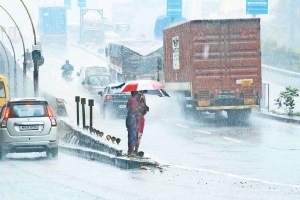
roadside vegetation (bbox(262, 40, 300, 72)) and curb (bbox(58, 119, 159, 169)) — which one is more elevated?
roadside vegetation (bbox(262, 40, 300, 72))

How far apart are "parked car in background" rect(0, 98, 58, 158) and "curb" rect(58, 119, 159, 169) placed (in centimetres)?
105

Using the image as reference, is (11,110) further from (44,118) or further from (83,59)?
(83,59)

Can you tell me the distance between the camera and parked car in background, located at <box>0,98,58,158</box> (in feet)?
82.1

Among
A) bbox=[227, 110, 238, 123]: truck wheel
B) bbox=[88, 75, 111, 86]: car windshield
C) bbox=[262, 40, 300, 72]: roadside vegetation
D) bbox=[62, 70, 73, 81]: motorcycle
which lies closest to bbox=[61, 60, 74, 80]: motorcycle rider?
bbox=[62, 70, 73, 81]: motorcycle

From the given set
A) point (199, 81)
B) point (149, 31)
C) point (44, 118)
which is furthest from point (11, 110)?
point (149, 31)

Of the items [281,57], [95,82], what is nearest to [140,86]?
[95,82]

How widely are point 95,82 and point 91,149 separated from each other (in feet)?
85.2

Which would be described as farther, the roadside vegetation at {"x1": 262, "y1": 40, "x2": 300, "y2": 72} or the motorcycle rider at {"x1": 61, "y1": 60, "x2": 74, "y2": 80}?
the roadside vegetation at {"x1": 262, "y1": 40, "x2": 300, "y2": 72}

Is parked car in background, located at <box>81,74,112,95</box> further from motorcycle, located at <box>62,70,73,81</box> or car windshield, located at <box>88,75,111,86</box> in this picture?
motorcycle, located at <box>62,70,73,81</box>

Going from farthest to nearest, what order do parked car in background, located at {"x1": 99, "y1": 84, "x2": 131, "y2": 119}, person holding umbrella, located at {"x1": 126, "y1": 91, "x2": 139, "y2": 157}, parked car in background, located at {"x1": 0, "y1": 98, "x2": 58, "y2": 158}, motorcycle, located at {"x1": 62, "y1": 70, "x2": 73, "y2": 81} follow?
1. motorcycle, located at {"x1": 62, "y1": 70, "x2": 73, "y2": 81}
2. parked car in background, located at {"x1": 99, "y1": 84, "x2": 131, "y2": 119}
3. parked car in background, located at {"x1": 0, "y1": 98, "x2": 58, "y2": 158}
4. person holding umbrella, located at {"x1": 126, "y1": 91, "x2": 139, "y2": 157}

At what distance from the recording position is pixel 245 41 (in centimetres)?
3606

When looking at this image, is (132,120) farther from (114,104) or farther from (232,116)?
(114,104)

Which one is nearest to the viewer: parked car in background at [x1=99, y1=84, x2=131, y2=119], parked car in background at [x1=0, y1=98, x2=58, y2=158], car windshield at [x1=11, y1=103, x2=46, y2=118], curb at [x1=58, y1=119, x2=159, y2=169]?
curb at [x1=58, y1=119, x2=159, y2=169]

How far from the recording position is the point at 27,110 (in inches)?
998
